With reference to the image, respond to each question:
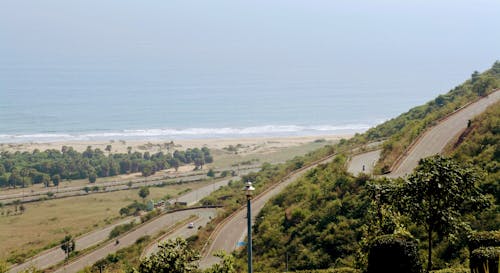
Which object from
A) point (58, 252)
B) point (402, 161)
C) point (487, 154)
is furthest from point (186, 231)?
point (487, 154)

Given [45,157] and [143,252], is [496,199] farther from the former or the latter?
[45,157]

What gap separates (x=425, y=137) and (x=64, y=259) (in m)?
25.7

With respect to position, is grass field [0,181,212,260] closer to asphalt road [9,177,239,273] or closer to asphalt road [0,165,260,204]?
asphalt road [9,177,239,273]

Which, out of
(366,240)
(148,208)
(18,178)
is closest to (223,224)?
(366,240)

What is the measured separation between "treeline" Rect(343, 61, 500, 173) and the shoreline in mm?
41035

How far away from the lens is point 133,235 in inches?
1588

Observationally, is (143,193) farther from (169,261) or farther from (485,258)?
(485,258)

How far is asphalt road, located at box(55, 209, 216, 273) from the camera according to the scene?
3362 centimetres

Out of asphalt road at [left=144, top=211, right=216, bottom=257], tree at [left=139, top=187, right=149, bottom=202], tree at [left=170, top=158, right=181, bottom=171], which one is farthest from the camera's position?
tree at [left=170, top=158, right=181, bottom=171]

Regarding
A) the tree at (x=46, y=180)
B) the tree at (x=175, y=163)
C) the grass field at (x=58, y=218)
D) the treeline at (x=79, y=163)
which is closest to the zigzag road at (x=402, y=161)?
the grass field at (x=58, y=218)

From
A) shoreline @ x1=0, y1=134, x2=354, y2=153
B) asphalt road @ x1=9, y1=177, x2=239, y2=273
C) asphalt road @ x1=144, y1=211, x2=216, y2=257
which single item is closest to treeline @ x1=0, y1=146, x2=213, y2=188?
shoreline @ x1=0, y1=134, x2=354, y2=153

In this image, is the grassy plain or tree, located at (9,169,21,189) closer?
the grassy plain

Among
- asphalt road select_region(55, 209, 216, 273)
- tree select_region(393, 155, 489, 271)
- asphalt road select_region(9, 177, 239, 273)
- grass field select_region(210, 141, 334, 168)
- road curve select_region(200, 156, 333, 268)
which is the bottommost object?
asphalt road select_region(9, 177, 239, 273)

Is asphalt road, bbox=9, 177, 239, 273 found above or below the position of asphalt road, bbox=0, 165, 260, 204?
below
